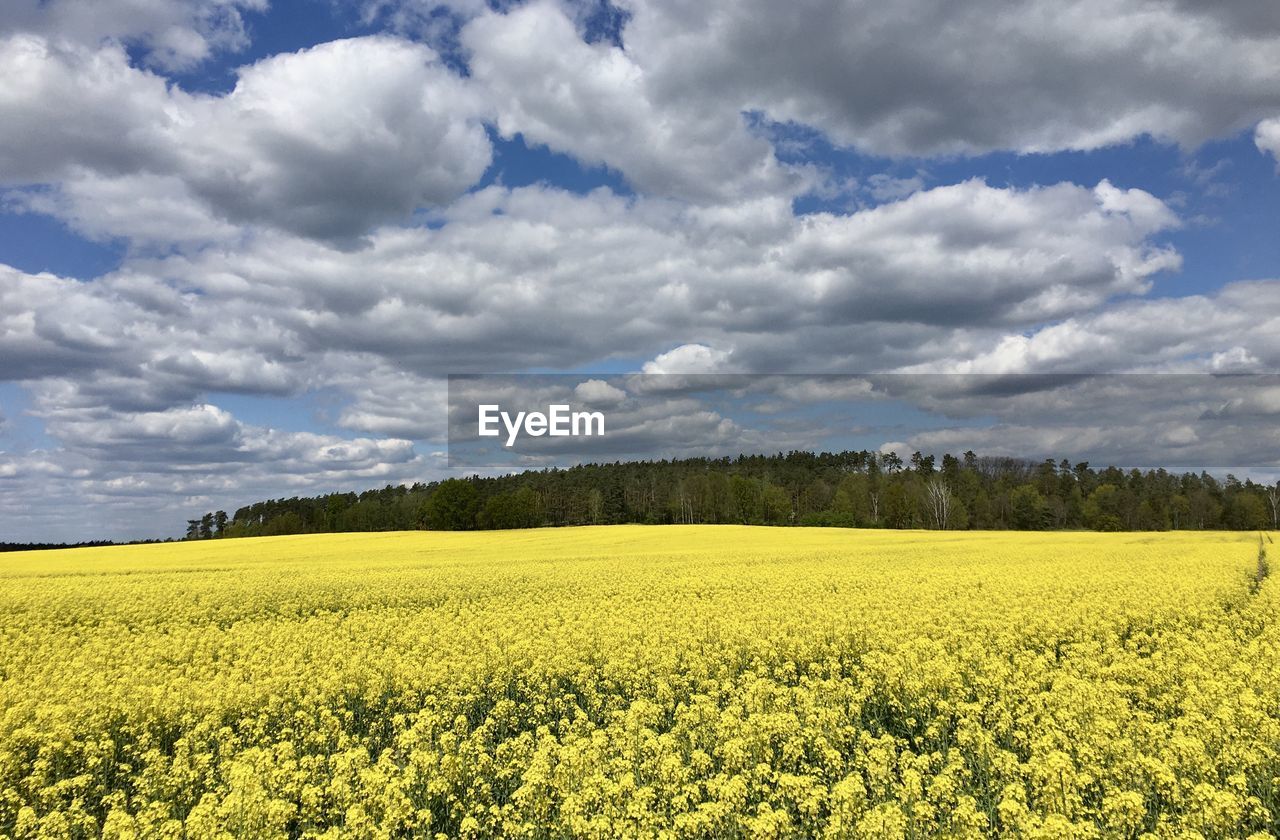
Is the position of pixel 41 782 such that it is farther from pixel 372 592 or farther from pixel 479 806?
pixel 372 592

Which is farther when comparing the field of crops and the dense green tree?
the dense green tree

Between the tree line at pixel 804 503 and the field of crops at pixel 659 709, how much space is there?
70042 millimetres

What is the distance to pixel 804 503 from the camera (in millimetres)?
122188

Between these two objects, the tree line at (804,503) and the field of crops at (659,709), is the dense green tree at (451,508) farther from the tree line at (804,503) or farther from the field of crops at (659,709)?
the field of crops at (659,709)

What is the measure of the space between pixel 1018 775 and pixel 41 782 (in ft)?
39.6

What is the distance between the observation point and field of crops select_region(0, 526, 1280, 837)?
23.3 feet

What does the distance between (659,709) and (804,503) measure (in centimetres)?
11607

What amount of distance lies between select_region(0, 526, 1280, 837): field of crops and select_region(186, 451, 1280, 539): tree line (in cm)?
7004

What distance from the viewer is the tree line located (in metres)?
98.1

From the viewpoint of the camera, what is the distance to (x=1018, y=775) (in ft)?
26.3

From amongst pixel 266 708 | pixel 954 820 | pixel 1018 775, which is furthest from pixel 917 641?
pixel 266 708

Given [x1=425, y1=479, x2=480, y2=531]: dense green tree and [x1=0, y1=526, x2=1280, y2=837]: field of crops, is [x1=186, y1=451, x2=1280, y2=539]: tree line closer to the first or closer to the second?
[x1=425, y1=479, x2=480, y2=531]: dense green tree

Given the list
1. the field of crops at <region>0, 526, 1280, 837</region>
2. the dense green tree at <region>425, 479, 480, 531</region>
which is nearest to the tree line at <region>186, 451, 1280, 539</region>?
the dense green tree at <region>425, 479, 480, 531</region>

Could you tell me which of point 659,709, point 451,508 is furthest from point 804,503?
point 659,709
